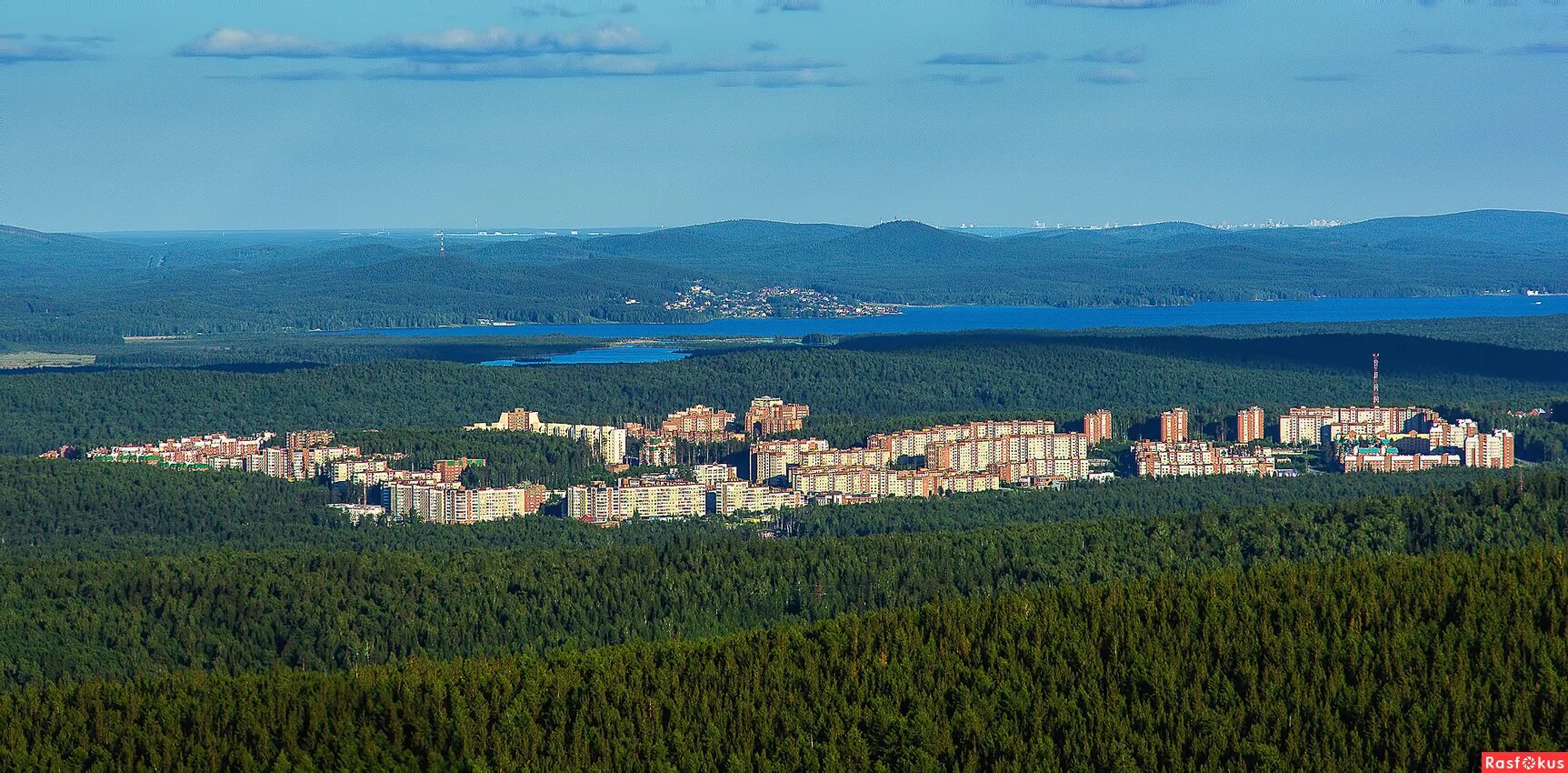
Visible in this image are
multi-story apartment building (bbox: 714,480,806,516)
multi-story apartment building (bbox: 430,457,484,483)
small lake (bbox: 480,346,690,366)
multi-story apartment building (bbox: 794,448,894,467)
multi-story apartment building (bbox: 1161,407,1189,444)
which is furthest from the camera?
small lake (bbox: 480,346,690,366)

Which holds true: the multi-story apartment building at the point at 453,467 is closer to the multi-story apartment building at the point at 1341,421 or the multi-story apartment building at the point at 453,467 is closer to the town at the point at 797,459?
the town at the point at 797,459

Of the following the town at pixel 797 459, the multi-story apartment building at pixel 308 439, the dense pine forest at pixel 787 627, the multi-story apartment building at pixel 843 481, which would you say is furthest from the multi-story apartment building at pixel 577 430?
the multi-story apartment building at pixel 843 481

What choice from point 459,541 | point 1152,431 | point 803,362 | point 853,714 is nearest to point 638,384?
point 803,362

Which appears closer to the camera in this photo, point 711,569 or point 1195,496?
point 711,569

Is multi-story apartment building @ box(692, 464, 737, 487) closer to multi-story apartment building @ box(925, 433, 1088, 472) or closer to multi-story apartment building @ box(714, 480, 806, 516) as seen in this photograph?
multi-story apartment building @ box(714, 480, 806, 516)

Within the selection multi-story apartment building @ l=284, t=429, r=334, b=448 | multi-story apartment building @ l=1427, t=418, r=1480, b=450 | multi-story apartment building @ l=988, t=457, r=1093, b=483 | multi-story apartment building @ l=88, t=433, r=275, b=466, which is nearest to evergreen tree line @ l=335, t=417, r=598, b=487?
multi-story apartment building @ l=284, t=429, r=334, b=448

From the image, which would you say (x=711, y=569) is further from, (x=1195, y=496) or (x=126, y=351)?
(x=126, y=351)

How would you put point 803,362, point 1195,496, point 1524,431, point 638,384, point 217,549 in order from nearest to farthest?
point 217,549 < point 1195,496 < point 1524,431 < point 638,384 < point 803,362
